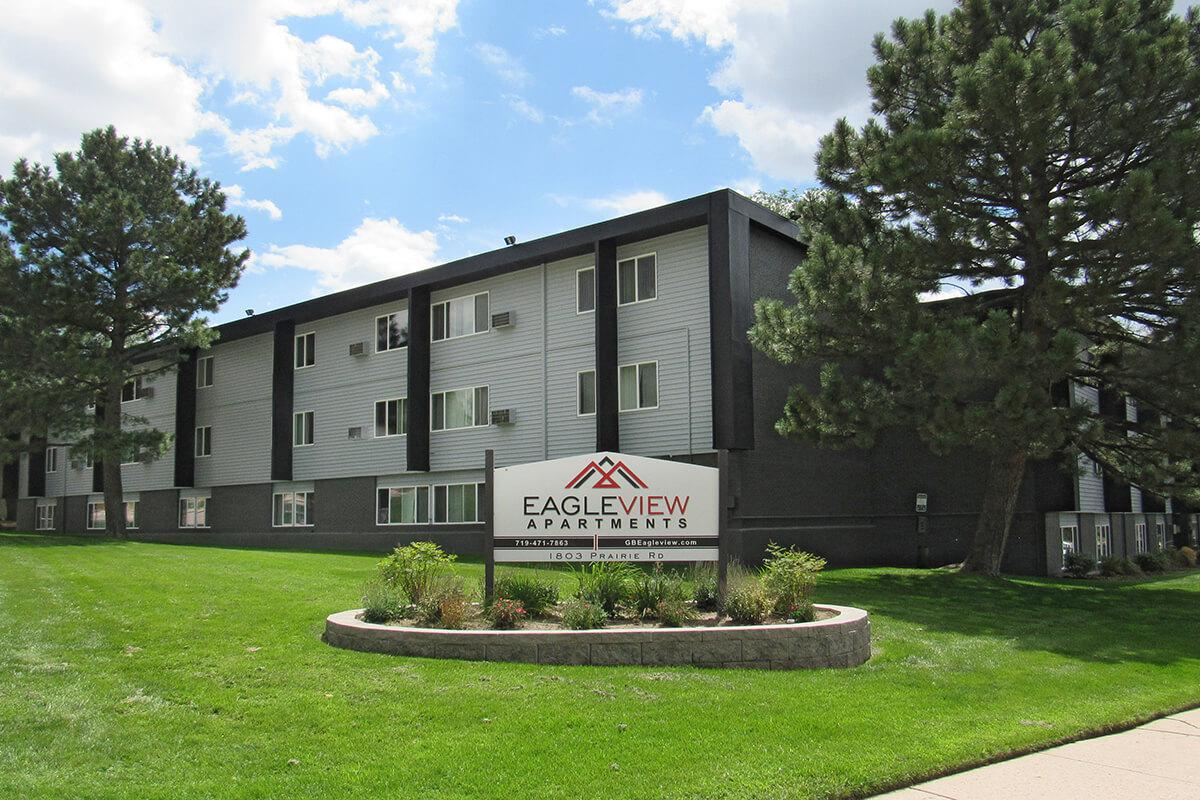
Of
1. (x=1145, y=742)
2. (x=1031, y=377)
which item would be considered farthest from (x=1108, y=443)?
(x=1145, y=742)

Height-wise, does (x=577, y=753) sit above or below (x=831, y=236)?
below

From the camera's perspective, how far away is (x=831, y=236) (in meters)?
19.6

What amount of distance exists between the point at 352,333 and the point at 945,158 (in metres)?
19.1

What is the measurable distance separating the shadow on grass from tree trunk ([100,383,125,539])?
2375 cm

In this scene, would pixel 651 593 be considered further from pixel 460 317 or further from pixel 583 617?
pixel 460 317

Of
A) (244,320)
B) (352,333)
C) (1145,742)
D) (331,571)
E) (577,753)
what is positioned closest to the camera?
(577,753)

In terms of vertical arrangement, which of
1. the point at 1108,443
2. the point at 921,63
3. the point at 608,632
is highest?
the point at 921,63

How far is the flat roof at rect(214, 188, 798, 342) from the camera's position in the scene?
73.3 ft

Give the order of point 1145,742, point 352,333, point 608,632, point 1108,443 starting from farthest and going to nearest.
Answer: point 352,333 → point 1108,443 → point 608,632 → point 1145,742

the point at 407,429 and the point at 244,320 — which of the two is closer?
the point at 407,429

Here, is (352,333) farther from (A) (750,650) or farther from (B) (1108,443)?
(A) (750,650)

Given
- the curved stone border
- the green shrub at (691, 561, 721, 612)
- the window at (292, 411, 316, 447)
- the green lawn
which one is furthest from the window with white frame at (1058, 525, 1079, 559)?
the window at (292, 411, 316, 447)

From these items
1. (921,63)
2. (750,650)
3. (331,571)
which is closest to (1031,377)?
(921,63)

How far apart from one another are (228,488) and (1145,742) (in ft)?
106
